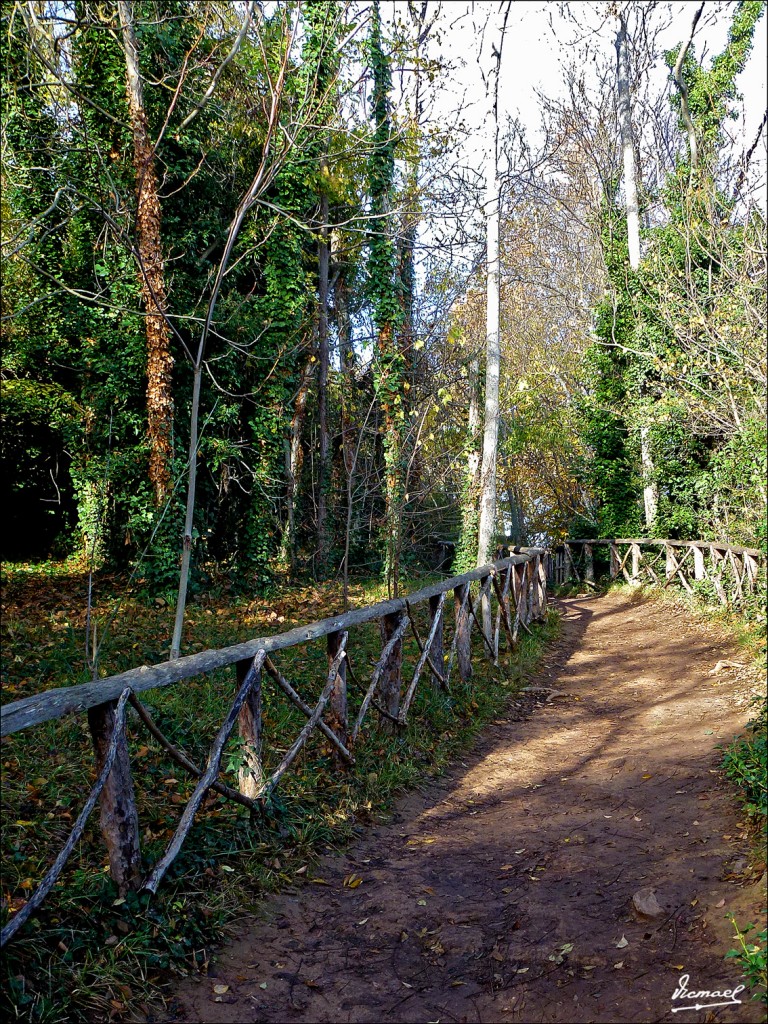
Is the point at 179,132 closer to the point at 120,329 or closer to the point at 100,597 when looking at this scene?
the point at 120,329

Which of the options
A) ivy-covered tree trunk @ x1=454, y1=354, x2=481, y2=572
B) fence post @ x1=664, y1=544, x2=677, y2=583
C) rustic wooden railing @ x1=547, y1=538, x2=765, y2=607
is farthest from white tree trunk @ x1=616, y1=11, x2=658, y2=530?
ivy-covered tree trunk @ x1=454, y1=354, x2=481, y2=572

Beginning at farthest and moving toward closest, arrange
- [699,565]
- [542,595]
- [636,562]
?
[636,562] → [699,565] → [542,595]

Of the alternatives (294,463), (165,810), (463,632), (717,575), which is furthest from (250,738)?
(294,463)

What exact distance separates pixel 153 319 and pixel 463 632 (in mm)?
8244

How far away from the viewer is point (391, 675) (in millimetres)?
7000

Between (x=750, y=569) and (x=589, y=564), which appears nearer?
(x=750, y=569)

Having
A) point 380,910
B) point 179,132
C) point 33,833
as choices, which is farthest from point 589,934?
point 179,132

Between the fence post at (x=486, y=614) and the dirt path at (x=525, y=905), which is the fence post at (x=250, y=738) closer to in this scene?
the dirt path at (x=525, y=905)

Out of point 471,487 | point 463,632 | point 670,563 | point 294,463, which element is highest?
point 294,463

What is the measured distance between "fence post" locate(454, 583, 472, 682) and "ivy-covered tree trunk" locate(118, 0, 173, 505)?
689cm

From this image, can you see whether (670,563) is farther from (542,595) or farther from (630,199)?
(630,199)

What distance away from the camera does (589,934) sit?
388 cm

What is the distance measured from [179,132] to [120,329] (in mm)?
3753

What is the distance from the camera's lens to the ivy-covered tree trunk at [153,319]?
40.3 feet
